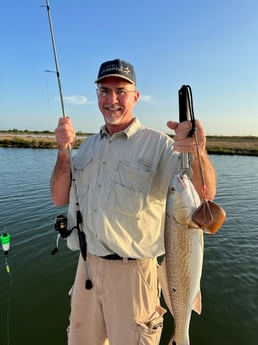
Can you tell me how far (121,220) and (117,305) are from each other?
86 centimetres

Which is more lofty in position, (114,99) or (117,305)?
(114,99)

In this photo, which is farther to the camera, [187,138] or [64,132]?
[64,132]

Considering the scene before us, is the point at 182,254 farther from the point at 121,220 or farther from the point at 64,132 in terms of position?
the point at 64,132

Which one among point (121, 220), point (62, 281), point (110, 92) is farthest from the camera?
point (62, 281)

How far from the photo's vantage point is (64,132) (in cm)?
294

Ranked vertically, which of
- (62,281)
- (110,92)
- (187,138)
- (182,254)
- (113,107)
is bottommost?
→ (62,281)

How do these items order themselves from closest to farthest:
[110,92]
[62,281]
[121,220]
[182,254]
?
[182,254]
[121,220]
[110,92]
[62,281]

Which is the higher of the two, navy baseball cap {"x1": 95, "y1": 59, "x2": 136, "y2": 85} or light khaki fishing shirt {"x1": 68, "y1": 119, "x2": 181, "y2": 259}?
navy baseball cap {"x1": 95, "y1": 59, "x2": 136, "y2": 85}

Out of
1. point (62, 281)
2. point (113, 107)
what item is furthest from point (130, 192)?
point (62, 281)

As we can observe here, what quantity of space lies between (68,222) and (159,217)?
42.7 inches

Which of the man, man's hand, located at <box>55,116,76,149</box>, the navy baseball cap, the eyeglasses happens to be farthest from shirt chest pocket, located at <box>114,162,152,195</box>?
the navy baseball cap

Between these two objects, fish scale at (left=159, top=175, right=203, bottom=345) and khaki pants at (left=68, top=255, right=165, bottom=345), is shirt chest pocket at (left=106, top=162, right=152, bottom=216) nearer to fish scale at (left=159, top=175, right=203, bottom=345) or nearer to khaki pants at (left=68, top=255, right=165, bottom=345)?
khaki pants at (left=68, top=255, right=165, bottom=345)

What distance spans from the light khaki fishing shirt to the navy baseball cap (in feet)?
1.64

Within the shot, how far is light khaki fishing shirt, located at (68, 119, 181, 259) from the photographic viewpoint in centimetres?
286
